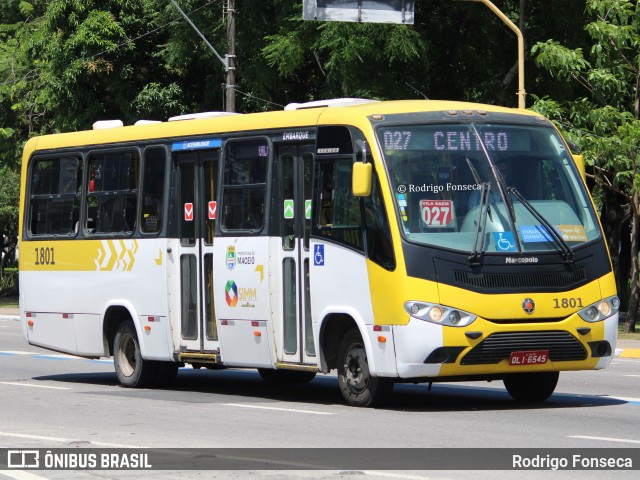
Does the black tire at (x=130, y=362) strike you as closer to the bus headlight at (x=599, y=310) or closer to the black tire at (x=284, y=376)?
the black tire at (x=284, y=376)

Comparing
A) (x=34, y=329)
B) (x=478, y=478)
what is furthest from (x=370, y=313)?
(x=34, y=329)

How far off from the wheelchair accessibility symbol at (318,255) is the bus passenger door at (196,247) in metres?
2.11

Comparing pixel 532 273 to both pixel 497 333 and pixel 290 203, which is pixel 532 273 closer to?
pixel 497 333

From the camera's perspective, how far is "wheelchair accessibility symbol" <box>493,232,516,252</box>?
46.5 feet

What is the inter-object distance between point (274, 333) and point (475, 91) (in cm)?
2144

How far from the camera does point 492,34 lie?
35.0m

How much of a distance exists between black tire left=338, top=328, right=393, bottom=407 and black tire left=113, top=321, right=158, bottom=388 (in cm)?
397

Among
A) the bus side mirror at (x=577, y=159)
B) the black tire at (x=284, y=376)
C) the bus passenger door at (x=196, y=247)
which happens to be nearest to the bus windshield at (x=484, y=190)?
the bus side mirror at (x=577, y=159)

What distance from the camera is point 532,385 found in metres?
15.5

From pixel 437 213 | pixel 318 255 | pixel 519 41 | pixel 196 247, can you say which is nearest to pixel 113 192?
pixel 196 247

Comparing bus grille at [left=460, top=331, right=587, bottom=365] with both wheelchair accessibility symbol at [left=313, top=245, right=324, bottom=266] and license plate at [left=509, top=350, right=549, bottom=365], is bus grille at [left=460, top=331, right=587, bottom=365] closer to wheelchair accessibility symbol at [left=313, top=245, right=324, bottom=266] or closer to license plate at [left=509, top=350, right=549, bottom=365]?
license plate at [left=509, top=350, right=549, bottom=365]

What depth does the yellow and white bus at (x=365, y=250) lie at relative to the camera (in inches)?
550

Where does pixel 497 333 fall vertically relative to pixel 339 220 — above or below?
below

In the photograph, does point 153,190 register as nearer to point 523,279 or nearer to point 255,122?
point 255,122
